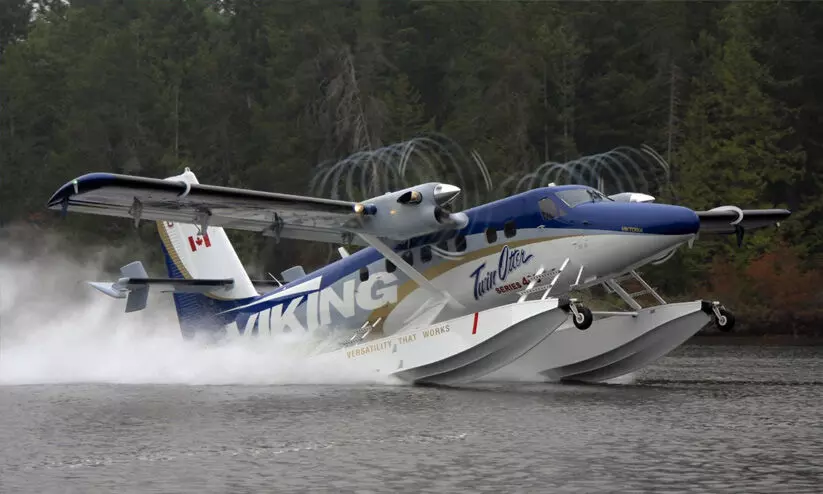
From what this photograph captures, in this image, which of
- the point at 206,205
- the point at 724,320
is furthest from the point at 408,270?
the point at 724,320

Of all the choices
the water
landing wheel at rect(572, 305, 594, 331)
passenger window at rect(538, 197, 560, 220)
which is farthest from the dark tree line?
landing wheel at rect(572, 305, 594, 331)

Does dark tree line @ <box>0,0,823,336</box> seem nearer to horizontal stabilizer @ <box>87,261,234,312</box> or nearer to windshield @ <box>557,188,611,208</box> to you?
horizontal stabilizer @ <box>87,261,234,312</box>

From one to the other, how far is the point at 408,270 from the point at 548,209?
2.66 m

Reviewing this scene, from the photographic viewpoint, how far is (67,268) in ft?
186

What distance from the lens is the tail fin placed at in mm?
26938

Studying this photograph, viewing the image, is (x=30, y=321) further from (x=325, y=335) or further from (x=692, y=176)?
(x=692, y=176)

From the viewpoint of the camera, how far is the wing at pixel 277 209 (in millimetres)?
21656

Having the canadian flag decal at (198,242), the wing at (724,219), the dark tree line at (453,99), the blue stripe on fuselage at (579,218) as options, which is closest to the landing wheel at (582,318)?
the blue stripe on fuselage at (579,218)

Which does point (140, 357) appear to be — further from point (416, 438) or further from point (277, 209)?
point (416, 438)

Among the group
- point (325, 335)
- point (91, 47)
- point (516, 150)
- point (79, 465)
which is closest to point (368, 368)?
point (325, 335)

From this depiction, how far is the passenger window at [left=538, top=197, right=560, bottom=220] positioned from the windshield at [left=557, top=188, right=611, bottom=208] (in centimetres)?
18

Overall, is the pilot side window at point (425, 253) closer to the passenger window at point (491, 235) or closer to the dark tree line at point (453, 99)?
the passenger window at point (491, 235)

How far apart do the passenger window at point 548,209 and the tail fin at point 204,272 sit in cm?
683

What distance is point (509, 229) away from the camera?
22891mm
